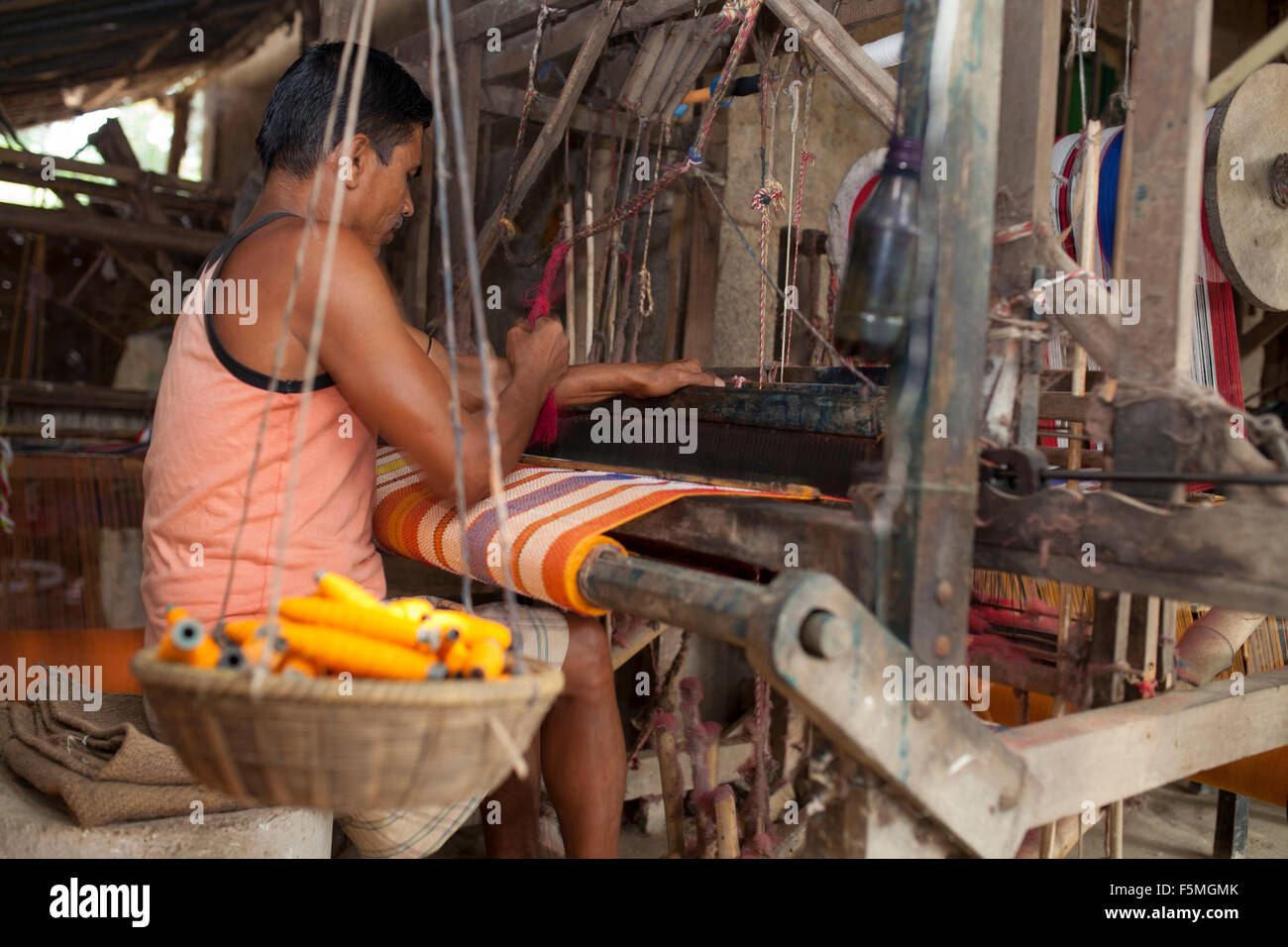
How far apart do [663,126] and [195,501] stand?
8.11ft

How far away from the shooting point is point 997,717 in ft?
11.3

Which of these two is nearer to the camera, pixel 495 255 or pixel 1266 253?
pixel 1266 253

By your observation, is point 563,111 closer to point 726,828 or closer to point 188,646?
point 726,828

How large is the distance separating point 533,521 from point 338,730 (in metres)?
0.73

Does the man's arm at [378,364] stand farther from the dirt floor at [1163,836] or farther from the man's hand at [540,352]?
the dirt floor at [1163,836]

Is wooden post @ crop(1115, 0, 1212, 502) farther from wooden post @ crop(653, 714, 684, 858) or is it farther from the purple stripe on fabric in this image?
wooden post @ crop(653, 714, 684, 858)

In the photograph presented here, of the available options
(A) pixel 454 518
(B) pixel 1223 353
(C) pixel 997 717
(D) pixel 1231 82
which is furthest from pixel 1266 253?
(A) pixel 454 518

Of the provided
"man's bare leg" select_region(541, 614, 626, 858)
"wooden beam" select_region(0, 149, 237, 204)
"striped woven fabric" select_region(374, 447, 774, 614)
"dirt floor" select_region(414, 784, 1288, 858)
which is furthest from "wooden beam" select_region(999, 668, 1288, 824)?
"wooden beam" select_region(0, 149, 237, 204)

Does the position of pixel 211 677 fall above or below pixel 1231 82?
below

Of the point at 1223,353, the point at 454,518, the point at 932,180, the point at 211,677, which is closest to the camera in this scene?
the point at 211,677

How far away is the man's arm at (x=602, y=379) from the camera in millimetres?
2590

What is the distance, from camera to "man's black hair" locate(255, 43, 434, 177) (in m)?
2.02

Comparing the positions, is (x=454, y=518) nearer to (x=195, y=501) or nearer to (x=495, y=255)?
(x=195, y=501)

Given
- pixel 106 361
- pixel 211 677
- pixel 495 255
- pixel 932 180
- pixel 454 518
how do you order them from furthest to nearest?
pixel 106 361 → pixel 495 255 → pixel 454 518 → pixel 932 180 → pixel 211 677
